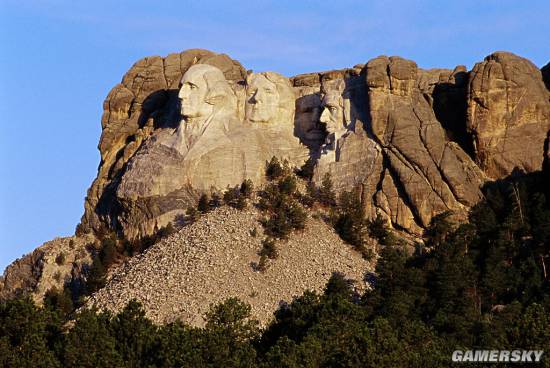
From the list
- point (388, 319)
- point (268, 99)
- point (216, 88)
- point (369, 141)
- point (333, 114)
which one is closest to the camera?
point (388, 319)

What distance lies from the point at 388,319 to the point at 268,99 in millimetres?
21414

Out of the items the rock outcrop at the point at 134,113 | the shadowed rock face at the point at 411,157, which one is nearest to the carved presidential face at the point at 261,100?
the rock outcrop at the point at 134,113

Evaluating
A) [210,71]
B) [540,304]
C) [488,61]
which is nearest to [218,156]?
[210,71]

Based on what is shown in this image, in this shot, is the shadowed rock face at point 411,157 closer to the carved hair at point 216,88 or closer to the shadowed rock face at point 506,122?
the shadowed rock face at point 506,122

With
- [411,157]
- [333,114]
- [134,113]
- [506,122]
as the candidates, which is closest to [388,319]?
[411,157]

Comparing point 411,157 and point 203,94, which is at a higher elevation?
point 203,94

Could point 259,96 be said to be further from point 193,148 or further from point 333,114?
point 193,148

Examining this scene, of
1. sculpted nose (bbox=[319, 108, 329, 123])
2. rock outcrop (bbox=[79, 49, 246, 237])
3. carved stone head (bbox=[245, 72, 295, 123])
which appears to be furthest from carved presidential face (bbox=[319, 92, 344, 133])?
rock outcrop (bbox=[79, 49, 246, 237])

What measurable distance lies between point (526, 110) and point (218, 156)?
52.7ft

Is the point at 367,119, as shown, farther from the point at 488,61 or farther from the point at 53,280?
the point at 53,280

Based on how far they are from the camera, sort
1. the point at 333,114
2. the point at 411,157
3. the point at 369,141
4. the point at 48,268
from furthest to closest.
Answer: the point at 333,114, the point at 48,268, the point at 369,141, the point at 411,157

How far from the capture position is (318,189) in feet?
345

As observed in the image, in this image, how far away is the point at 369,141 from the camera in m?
105

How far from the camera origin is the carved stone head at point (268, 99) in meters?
109
